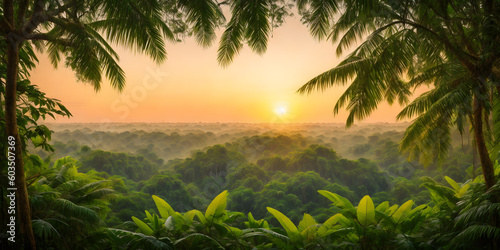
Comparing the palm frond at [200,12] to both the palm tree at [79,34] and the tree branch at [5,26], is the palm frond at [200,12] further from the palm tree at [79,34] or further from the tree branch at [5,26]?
the tree branch at [5,26]

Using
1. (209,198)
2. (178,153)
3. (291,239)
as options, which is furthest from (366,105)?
(178,153)

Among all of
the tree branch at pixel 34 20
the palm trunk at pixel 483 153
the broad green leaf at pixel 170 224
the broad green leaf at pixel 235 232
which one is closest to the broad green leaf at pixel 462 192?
Answer: the palm trunk at pixel 483 153

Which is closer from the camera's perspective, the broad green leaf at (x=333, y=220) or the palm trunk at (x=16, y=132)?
the palm trunk at (x=16, y=132)

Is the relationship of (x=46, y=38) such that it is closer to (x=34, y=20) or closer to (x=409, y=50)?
(x=34, y=20)

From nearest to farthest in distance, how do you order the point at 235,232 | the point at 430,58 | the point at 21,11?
the point at 21,11 < the point at 235,232 < the point at 430,58

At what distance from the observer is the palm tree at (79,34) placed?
10.8ft

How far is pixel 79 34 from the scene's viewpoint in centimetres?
445

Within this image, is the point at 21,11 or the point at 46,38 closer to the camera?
the point at 21,11

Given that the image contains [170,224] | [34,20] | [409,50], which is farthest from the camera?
[409,50]

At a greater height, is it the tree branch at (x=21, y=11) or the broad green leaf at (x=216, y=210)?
the tree branch at (x=21, y=11)

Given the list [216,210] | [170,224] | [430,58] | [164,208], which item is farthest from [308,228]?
[430,58]

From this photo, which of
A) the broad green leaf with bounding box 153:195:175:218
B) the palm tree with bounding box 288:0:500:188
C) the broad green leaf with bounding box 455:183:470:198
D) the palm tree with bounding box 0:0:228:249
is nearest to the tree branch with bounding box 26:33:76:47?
the palm tree with bounding box 0:0:228:249

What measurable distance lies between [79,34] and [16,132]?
183 centimetres

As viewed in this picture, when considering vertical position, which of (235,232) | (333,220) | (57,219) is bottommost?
(235,232)
